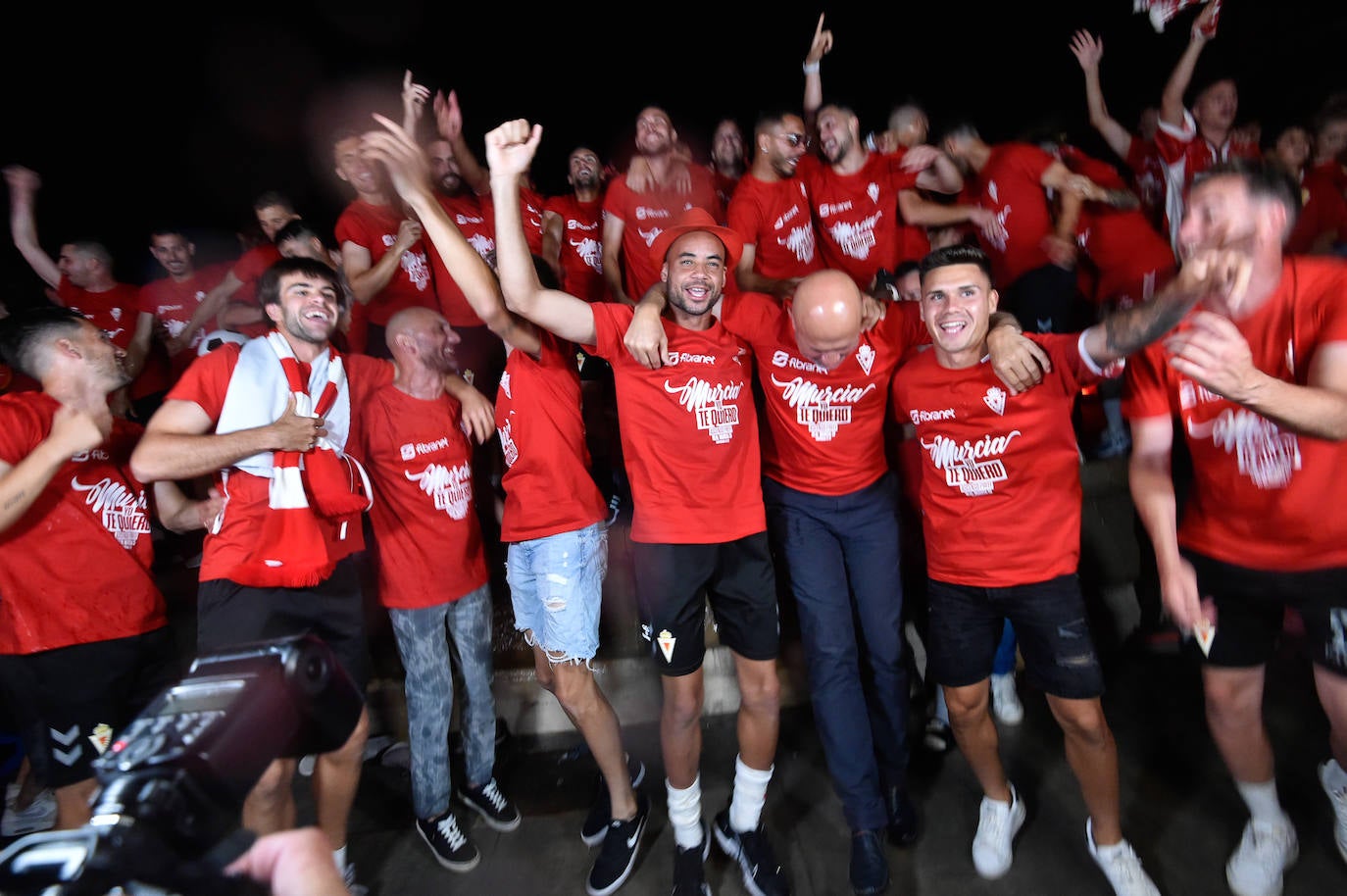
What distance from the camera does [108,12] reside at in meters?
6.17

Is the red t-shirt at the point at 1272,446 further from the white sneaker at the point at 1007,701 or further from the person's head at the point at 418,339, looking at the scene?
the person's head at the point at 418,339

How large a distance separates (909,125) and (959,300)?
2513mm

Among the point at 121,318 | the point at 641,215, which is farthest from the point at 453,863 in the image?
the point at 121,318

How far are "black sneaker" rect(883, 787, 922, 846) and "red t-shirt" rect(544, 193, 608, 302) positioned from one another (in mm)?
3443

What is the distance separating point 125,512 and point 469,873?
2.13 m

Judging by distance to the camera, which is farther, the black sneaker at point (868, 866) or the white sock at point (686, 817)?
the white sock at point (686, 817)

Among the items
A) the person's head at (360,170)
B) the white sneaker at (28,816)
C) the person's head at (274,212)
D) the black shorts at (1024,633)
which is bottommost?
the white sneaker at (28,816)

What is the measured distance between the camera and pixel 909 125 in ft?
14.4

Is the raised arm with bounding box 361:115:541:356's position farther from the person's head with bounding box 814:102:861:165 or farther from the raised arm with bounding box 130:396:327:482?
the person's head with bounding box 814:102:861:165

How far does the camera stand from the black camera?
3.28 ft

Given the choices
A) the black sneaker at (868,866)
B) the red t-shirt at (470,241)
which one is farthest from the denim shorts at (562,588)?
the red t-shirt at (470,241)

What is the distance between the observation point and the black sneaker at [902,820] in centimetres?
284

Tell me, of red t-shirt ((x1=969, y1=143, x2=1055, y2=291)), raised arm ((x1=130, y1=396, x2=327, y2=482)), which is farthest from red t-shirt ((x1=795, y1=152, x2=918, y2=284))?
raised arm ((x1=130, y1=396, x2=327, y2=482))

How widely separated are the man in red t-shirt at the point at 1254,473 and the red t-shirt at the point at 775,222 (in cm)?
209
